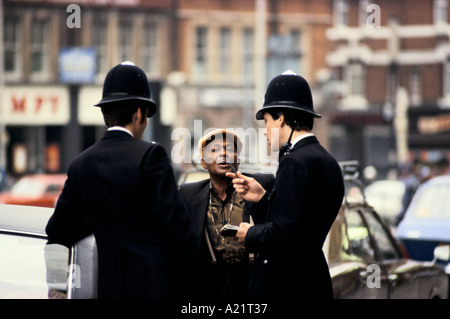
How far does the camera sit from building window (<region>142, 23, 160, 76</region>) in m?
33.2

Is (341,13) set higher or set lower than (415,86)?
higher

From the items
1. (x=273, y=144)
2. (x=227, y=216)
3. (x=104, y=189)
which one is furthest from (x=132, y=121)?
(x=227, y=216)

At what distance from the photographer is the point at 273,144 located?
3.46 m

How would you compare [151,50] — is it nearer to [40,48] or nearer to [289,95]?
[40,48]

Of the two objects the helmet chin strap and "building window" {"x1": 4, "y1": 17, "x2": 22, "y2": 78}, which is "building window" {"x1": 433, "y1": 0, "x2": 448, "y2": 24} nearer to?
"building window" {"x1": 4, "y1": 17, "x2": 22, "y2": 78}

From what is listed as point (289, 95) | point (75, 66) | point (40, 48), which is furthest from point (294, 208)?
point (40, 48)

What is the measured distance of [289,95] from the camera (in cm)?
345

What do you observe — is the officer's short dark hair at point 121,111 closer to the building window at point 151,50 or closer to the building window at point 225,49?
the building window at point 151,50

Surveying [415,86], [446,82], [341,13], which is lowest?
[415,86]

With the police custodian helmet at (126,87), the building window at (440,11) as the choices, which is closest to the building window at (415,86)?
the building window at (440,11)

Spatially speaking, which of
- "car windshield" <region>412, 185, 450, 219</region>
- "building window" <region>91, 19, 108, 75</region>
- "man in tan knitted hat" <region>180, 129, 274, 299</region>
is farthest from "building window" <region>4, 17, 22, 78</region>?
"man in tan knitted hat" <region>180, 129, 274, 299</region>

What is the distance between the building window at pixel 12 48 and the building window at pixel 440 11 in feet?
75.9

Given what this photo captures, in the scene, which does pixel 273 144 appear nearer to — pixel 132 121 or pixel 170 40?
pixel 132 121

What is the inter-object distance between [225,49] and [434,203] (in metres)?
24.9
